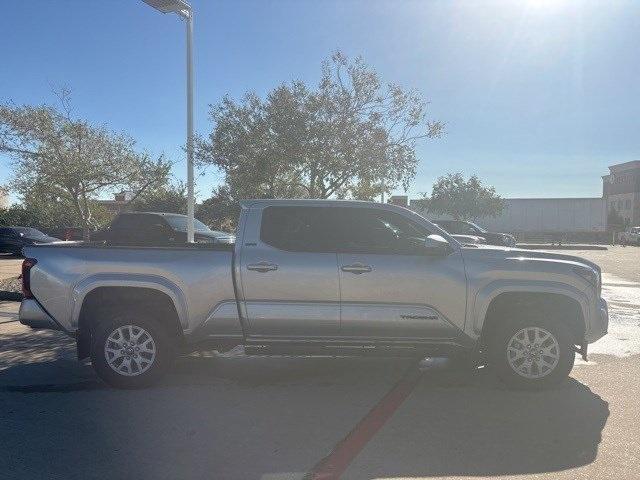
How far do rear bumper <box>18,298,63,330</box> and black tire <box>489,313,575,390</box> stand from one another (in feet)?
14.6

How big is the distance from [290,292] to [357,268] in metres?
0.70

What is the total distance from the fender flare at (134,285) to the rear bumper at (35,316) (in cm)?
35

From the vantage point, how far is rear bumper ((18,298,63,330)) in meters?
5.62

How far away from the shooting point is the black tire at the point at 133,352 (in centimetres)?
557

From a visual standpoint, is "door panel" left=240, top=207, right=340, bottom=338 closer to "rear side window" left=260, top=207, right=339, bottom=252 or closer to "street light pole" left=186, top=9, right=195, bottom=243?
"rear side window" left=260, top=207, right=339, bottom=252

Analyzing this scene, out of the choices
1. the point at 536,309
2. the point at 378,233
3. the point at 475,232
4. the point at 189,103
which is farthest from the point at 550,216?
the point at 378,233

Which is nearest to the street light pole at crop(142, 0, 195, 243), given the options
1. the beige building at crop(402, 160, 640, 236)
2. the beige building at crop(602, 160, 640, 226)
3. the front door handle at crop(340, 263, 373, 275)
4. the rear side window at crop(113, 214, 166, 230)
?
the rear side window at crop(113, 214, 166, 230)

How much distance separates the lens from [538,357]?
5594 mm

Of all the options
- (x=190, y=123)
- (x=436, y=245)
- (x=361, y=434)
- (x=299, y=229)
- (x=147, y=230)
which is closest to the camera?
(x=361, y=434)

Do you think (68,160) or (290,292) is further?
(68,160)

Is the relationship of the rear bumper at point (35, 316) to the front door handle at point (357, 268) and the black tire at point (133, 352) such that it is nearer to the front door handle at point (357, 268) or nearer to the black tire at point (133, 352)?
the black tire at point (133, 352)

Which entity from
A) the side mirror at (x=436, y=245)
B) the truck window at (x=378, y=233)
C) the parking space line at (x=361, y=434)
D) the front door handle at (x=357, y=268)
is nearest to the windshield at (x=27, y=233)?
the truck window at (x=378, y=233)

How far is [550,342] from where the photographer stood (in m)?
5.60

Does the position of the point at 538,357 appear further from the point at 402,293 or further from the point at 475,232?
the point at 475,232
